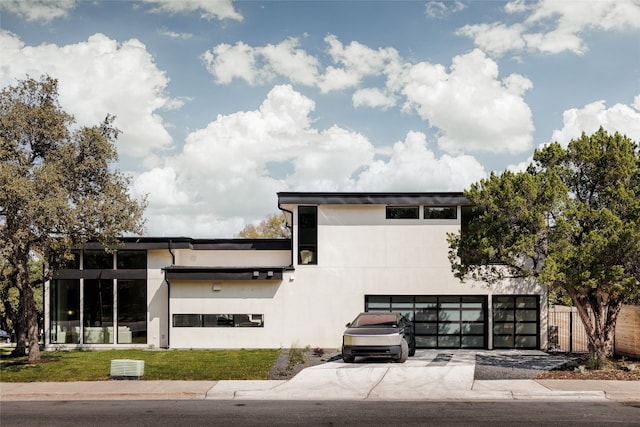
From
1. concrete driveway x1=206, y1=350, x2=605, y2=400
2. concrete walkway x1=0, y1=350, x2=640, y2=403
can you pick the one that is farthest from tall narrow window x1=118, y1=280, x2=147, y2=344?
concrete driveway x1=206, y1=350, x2=605, y2=400

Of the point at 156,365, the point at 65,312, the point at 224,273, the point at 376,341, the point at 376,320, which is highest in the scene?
the point at 224,273

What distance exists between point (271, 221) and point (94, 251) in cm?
3779

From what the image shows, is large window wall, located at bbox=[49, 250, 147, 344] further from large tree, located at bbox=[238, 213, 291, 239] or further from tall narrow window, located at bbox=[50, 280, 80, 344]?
large tree, located at bbox=[238, 213, 291, 239]

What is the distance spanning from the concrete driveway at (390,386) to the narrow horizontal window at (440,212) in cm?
704

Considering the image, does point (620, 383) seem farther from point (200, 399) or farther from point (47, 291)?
point (47, 291)

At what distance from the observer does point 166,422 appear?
13.1 m

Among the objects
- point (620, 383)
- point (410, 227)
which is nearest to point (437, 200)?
point (410, 227)

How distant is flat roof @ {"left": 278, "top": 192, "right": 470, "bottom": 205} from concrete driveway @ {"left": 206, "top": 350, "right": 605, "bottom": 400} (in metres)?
7.39

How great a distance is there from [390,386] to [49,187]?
12.0 meters

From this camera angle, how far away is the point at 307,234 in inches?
1072

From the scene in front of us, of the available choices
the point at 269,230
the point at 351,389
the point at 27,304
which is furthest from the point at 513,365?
the point at 269,230

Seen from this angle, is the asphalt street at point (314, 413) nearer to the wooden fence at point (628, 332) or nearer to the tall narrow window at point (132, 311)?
the wooden fence at point (628, 332)

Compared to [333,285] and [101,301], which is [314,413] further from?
[101,301]

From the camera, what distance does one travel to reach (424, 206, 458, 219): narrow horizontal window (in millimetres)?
26734
